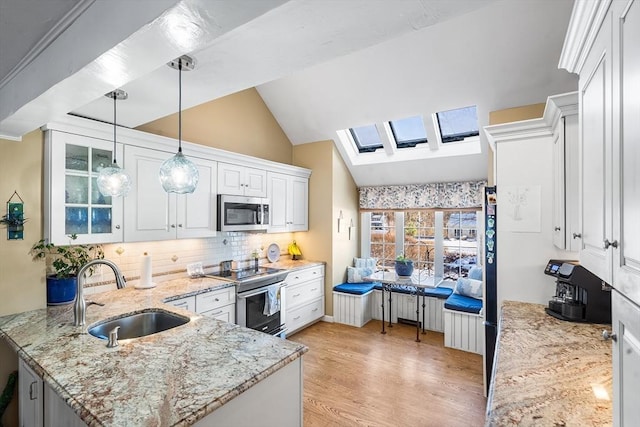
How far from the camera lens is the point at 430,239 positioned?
496 centimetres

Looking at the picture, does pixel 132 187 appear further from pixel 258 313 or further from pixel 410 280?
pixel 410 280

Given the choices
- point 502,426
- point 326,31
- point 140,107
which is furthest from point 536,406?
point 140,107

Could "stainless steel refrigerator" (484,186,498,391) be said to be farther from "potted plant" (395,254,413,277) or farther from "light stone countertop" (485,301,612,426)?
"potted plant" (395,254,413,277)

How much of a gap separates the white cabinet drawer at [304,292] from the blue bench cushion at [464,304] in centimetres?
179

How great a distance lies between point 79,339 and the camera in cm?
168

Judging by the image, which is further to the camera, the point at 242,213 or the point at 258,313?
the point at 242,213

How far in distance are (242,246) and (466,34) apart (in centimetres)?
349

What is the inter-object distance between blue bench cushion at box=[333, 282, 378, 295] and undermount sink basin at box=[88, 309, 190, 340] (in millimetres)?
2855

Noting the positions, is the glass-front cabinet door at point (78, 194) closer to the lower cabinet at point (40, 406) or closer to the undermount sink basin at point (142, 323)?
the undermount sink basin at point (142, 323)

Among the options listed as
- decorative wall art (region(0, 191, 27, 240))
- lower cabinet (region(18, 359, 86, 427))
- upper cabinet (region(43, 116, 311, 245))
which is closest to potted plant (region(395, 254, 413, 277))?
upper cabinet (region(43, 116, 311, 245))

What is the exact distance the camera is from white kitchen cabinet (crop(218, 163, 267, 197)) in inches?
141

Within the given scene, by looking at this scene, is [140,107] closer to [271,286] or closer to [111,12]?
[111,12]

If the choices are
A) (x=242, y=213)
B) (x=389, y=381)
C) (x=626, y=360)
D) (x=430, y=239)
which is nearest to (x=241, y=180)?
(x=242, y=213)

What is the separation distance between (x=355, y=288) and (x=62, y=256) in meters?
3.47
